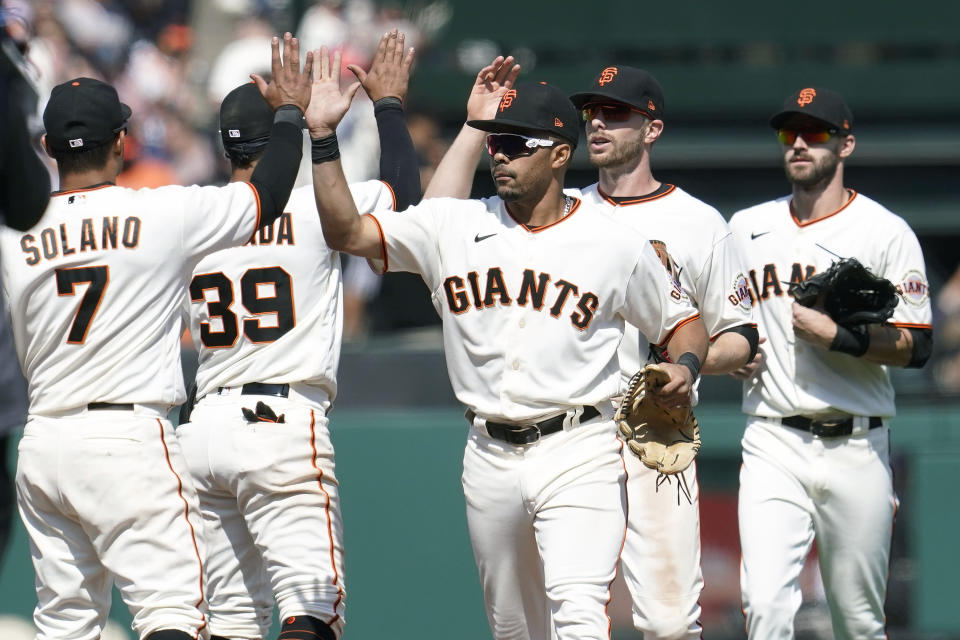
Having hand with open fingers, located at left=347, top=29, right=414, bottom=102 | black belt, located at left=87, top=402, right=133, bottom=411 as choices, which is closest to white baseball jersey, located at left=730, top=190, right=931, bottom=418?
hand with open fingers, located at left=347, top=29, right=414, bottom=102

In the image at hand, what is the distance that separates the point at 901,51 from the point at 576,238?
7.17 m

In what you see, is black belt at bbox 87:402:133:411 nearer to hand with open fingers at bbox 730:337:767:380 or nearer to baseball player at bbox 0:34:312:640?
baseball player at bbox 0:34:312:640

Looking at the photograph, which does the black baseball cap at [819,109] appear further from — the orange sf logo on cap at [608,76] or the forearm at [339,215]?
the forearm at [339,215]

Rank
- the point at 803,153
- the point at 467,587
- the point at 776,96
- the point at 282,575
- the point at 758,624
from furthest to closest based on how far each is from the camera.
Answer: the point at 776,96, the point at 467,587, the point at 803,153, the point at 758,624, the point at 282,575

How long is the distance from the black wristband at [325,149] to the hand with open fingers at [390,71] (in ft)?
2.42

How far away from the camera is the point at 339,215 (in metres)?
4.53

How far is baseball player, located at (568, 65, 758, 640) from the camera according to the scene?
5148 mm

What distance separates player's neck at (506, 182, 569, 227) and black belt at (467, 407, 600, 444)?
26.4 inches

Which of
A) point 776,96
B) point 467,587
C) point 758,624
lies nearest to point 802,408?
point 758,624

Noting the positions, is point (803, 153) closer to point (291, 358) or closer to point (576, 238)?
point (576, 238)

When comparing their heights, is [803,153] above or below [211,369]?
above

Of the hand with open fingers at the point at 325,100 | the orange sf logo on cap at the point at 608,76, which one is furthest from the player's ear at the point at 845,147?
the hand with open fingers at the point at 325,100

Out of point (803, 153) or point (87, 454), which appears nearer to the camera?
point (87, 454)

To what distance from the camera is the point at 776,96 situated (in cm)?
1073
